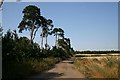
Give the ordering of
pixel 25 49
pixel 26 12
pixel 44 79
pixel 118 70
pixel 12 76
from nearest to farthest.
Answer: pixel 118 70
pixel 12 76
pixel 44 79
pixel 25 49
pixel 26 12

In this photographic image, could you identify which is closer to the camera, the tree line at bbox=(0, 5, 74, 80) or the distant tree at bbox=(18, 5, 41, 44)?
the tree line at bbox=(0, 5, 74, 80)

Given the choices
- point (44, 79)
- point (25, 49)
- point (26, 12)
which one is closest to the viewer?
point (44, 79)

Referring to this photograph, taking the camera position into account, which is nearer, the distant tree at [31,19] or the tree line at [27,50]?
the tree line at [27,50]

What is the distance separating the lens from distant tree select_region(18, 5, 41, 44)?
55.6 m

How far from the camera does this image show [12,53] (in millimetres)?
23641

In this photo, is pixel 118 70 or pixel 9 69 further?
pixel 9 69

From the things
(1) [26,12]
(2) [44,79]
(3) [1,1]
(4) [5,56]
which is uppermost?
(1) [26,12]

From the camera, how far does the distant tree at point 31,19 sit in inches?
2190

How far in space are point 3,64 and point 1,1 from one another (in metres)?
4.66

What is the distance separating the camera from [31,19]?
2239 inches

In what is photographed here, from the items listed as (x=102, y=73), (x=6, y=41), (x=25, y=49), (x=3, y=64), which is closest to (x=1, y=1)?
(x=6, y=41)

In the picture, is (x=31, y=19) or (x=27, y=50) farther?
(x=31, y=19)

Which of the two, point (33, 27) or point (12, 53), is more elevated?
point (33, 27)

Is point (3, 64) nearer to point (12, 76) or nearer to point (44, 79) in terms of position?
point (12, 76)
